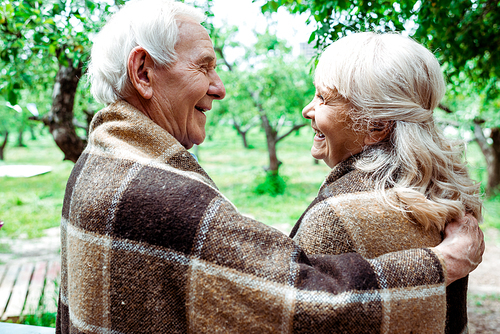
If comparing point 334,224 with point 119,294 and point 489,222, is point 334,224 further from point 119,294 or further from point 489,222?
point 489,222

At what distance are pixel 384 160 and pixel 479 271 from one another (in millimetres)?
7076

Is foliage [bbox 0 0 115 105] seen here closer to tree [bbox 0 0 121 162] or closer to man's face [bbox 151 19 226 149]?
tree [bbox 0 0 121 162]

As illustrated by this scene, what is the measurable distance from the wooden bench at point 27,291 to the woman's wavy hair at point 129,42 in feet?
9.60

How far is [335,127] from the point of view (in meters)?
1.52

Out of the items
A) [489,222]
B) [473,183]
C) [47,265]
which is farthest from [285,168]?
[473,183]

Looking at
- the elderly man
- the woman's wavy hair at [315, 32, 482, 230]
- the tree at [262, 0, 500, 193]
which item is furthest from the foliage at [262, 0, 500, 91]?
the elderly man

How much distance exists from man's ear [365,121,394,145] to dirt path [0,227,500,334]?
4646 millimetres

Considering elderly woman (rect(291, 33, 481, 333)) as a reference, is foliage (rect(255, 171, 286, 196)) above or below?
below

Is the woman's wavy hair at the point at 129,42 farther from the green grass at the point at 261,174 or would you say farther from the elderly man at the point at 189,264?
the green grass at the point at 261,174

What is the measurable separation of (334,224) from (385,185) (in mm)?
260

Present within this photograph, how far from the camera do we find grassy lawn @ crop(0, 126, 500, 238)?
9695 millimetres

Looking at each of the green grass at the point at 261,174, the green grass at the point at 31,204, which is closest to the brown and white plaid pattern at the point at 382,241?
the green grass at the point at 261,174

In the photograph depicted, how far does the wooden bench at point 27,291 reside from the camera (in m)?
3.60

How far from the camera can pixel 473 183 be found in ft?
4.91
